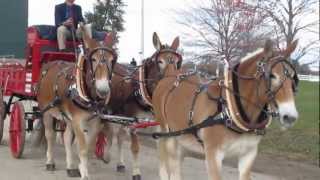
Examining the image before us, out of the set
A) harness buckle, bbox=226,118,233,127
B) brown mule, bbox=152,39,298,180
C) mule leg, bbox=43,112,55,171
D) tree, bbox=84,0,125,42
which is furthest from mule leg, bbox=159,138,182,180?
tree, bbox=84,0,125,42

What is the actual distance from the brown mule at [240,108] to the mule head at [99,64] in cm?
132

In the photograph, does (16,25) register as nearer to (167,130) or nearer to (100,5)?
(100,5)

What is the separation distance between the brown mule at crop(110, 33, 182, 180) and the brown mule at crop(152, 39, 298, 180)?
1786mm

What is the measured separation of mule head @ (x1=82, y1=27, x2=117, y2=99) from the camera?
7.75 metres

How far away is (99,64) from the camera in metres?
7.91

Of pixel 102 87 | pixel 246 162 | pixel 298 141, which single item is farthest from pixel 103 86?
pixel 298 141

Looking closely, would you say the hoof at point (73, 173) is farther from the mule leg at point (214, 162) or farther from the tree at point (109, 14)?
the tree at point (109, 14)

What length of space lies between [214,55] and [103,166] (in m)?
6.63

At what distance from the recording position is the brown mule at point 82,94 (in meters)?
7.99

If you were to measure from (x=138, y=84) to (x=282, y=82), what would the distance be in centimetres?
403

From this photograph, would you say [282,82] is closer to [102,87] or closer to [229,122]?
[229,122]

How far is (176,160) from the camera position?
7484 millimetres

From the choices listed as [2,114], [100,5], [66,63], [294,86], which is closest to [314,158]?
[66,63]

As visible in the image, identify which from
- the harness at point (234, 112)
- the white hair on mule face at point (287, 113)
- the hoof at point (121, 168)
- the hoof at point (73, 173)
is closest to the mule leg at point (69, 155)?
the hoof at point (73, 173)
